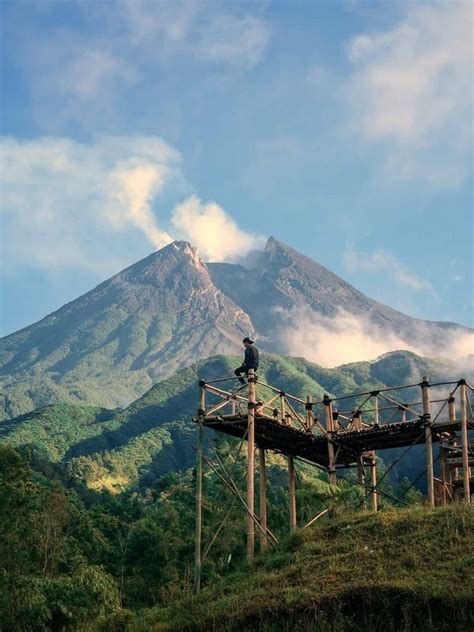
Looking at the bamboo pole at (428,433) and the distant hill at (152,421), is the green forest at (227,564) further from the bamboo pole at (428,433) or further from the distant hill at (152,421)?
the distant hill at (152,421)

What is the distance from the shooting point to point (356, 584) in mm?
15781

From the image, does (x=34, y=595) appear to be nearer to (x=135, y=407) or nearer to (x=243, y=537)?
(x=243, y=537)

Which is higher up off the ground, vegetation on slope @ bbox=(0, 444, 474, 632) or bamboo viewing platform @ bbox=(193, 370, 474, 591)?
bamboo viewing platform @ bbox=(193, 370, 474, 591)

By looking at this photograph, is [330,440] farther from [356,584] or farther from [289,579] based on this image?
[356,584]

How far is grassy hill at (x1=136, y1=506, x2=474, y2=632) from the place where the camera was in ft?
47.8

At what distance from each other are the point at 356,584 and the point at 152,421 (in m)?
103

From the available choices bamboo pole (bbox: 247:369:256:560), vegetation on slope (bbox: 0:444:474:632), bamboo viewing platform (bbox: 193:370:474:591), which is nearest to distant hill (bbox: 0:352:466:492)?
vegetation on slope (bbox: 0:444:474:632)

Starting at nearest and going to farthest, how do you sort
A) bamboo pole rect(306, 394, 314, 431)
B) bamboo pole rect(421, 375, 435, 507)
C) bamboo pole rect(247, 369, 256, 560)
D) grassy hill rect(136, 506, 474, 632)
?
grassy hill rect(136, 506, 474, 632) → bamboo pole rect(247, 369, 256, 560) → bamboo pole rect(421, 375, 435, 507) → bamboo pole rect(306, 394, 314, 431)

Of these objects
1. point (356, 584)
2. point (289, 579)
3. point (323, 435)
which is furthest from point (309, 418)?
point (356, 584)

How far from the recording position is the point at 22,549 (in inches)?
1031

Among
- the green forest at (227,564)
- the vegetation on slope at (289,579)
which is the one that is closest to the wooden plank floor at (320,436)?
the green forest at (227,564)

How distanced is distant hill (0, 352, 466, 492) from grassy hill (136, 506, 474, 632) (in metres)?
56.7

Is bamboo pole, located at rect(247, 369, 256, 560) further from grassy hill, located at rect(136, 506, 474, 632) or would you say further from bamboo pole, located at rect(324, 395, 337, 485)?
bamboo pole, located at rect(324, 395, 337, 485)

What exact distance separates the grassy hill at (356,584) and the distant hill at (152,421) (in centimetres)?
5670
